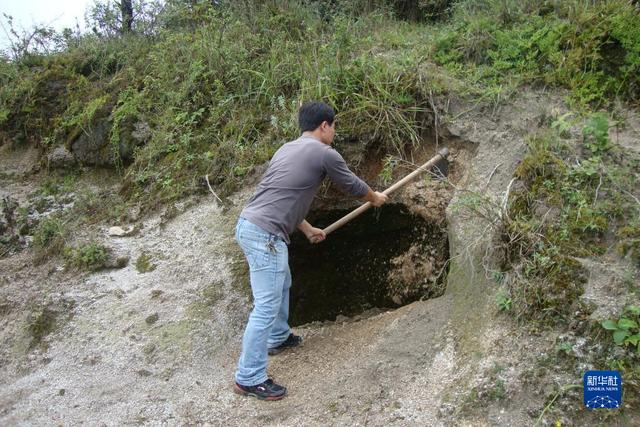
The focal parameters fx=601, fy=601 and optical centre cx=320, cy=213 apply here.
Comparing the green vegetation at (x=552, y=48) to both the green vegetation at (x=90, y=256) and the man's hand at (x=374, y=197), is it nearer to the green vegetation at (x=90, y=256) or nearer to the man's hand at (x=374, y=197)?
the man's hand at (x=374, y=197)

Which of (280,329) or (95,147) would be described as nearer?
(280,329)

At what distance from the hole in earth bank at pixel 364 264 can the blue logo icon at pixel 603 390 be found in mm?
2237

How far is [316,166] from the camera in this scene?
3918 millimetres

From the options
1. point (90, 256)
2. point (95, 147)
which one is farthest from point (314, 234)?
point (95, 147)

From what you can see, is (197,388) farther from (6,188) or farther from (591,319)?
(6,188)

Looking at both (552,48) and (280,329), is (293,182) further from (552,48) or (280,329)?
(552,48)

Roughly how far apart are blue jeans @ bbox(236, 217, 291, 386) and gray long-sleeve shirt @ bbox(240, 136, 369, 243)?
0.27 ft

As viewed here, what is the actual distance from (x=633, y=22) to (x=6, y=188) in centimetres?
657

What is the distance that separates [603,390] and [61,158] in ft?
19.5

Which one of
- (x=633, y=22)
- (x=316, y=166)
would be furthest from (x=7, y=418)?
(x=633, y=22)

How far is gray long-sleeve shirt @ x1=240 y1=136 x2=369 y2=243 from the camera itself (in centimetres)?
391

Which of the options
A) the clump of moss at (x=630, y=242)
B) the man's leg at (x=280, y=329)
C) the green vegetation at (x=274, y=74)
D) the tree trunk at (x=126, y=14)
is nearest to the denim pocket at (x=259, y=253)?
the man's leg at (x=280, y=329)

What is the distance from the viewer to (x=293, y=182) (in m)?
3.91

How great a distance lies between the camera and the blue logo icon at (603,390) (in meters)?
3.01
